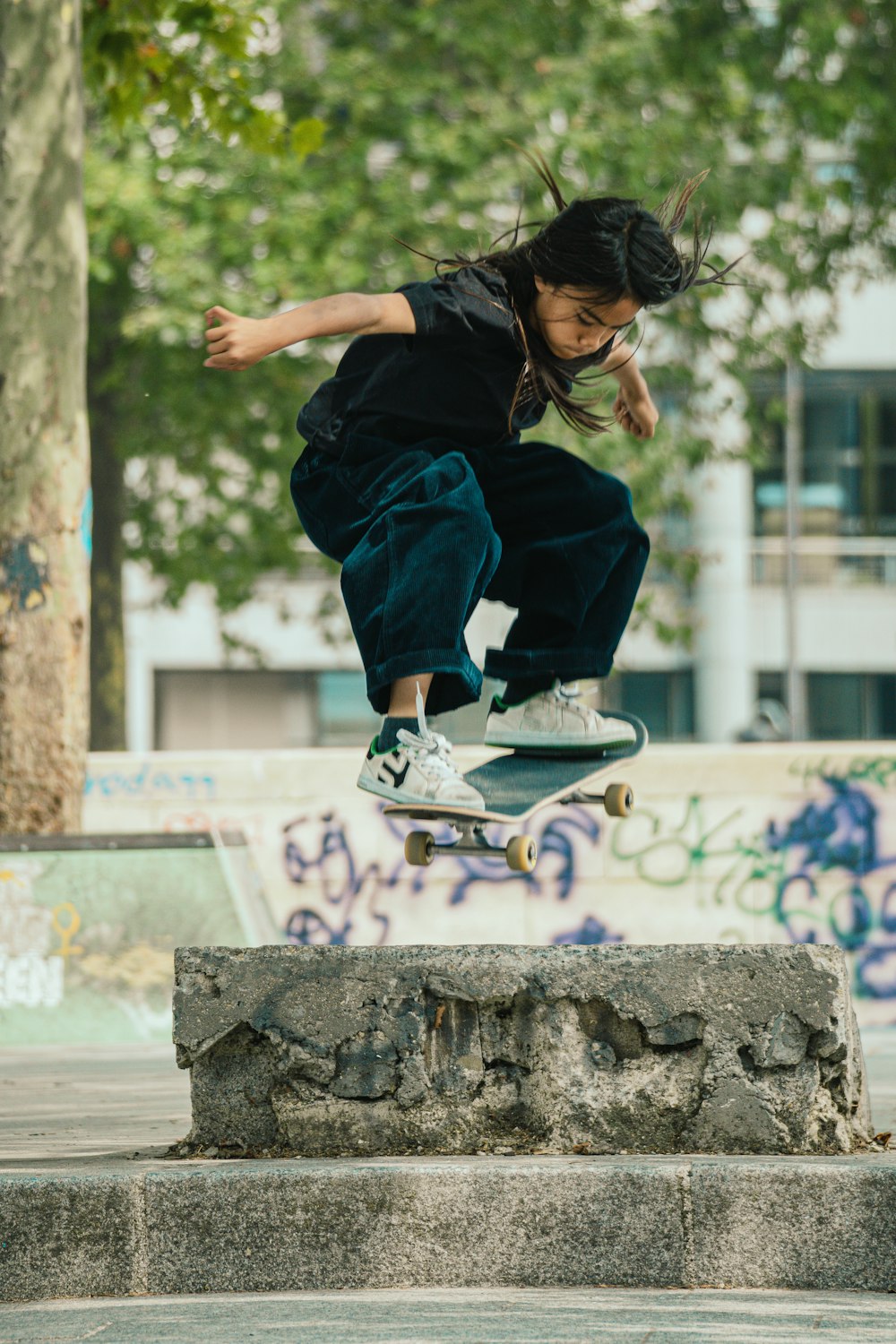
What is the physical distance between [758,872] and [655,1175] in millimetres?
6872

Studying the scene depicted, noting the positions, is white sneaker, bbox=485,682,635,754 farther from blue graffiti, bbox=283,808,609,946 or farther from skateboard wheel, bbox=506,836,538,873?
blue graffiti, bbox=283,808,609,946

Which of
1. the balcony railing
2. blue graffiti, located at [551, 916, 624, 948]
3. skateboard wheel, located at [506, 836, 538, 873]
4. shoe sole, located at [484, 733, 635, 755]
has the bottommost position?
blue graffiti, located at [551, 916, 624, 948]

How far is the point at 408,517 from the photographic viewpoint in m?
4.17

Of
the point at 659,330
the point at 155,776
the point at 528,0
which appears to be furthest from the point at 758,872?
the point at 528,0

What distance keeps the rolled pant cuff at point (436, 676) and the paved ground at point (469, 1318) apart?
145 cm

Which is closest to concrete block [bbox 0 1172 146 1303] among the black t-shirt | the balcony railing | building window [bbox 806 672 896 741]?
the black t-shirt

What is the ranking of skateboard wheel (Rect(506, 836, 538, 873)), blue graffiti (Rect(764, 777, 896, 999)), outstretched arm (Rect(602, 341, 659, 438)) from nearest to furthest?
skateboard wheel (Rect(506, 836, 538, 873)), outstretched arm (Rect(602, 341, 659, 438)), blue graffiti (Rect(764, 777, 896, 999))

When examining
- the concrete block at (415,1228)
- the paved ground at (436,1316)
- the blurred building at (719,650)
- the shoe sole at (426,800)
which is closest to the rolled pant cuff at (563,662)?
the shoe sole at (426,800)

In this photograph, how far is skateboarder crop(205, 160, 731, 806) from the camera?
414 cm

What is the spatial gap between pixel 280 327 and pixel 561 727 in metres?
1.47

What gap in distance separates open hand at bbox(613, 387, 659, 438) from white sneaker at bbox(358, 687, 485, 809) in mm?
1301

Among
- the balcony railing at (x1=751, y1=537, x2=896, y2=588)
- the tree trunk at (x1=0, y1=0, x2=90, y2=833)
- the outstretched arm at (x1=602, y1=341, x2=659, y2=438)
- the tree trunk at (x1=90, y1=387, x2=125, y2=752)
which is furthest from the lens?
the balcony railing at (x1=751, y1=537, x2=896, y2=588)

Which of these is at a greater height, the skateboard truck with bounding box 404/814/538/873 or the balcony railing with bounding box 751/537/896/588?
the balcony railing with bounding box 751/537/896/588

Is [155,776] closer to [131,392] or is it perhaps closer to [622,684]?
[131,392]
